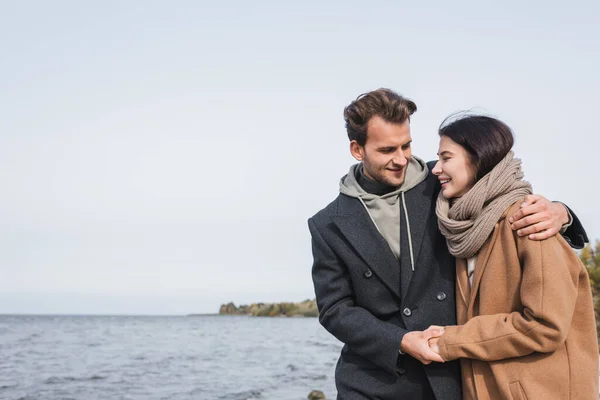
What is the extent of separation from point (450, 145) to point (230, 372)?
2035 centimetres

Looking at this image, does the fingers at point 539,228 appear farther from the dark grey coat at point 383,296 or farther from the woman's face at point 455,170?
the dark grey coat at point 383,296

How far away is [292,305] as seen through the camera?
81.1 metres

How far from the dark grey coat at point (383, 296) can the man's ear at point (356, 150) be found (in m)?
0.25

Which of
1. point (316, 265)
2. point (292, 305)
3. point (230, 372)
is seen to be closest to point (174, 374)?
point (230, 372)

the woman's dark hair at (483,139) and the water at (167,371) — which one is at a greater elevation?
the woman's dark hair at (483,139)

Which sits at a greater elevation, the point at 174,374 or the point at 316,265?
the point at 316,265

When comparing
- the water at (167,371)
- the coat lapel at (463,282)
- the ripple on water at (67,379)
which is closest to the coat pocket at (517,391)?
the coat lapel at (463,282)

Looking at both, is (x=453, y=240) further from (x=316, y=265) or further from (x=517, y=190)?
(x=316, y=265)

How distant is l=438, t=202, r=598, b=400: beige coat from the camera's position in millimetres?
3188

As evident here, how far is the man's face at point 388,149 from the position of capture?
401 cm

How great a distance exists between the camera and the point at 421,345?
3.54 m

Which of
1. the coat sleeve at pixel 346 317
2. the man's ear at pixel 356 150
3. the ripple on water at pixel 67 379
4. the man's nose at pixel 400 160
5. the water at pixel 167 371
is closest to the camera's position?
the coat sleeve at pixel 346 317

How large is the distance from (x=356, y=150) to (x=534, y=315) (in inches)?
61.1

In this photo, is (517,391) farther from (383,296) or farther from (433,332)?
(383,296)
